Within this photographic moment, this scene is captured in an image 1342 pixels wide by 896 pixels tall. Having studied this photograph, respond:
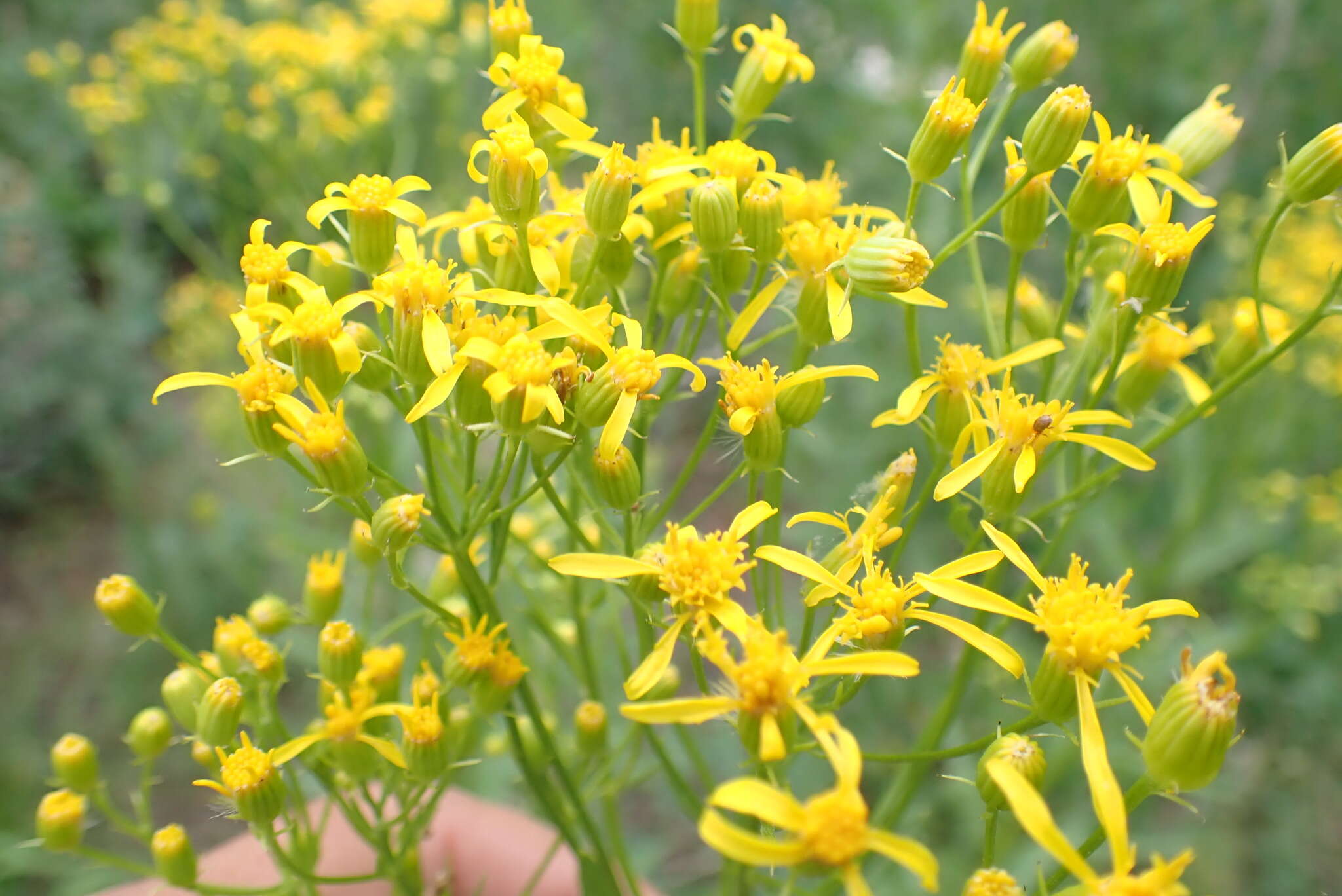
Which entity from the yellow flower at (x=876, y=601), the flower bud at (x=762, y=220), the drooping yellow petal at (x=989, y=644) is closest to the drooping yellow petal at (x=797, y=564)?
the yellow flower at (x=876, y=601)

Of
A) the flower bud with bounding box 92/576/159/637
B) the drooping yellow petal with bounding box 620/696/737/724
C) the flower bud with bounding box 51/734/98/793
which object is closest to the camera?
the drooping yellow petal with bounding box 620/696/737/724

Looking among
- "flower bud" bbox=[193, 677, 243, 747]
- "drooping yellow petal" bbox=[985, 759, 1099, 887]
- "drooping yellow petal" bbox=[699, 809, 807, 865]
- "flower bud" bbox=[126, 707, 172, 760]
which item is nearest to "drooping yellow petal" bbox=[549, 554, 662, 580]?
"drooping yellow petal" bbox=[699, 809, 807, 865]

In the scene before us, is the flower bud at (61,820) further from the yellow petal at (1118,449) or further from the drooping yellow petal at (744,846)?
the yellow petal at (1118,449)

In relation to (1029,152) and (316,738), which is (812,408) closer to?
(1029,152)

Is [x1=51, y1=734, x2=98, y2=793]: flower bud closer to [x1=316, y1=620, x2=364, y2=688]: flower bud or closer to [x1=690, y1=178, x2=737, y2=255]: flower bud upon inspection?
[x1=316, y1=620, x2=364, y2=688]: flower bud

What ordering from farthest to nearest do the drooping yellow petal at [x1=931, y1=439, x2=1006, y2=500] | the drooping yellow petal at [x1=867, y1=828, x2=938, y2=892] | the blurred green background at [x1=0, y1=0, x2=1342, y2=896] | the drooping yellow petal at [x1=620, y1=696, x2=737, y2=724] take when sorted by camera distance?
1. the blurred green background at [x1=0, y1=0, x2=1342, y2=896]
2. the drooping yellow petal at [x1=931, y1=439, x2=1006, y2=500]
3. the drooping yellow petal at [x1=620, y1=696, x2=737, y2=724]
4. the drooping yellow petal at [x1=867, y1=828, x2=938, y2=892]
